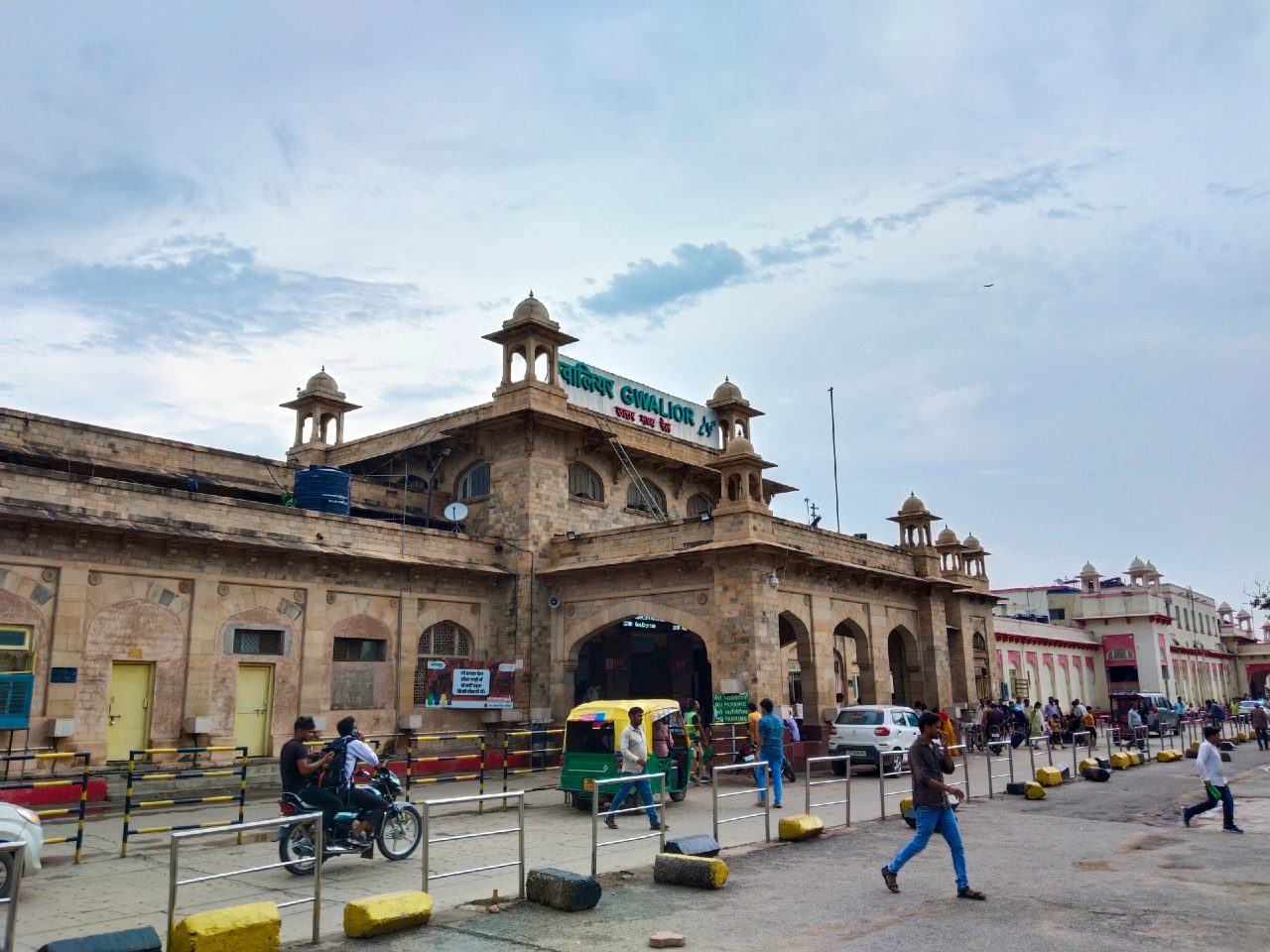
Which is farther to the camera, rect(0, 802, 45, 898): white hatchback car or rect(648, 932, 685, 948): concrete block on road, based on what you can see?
rect(0, 802, 45, 898): white hatchback car

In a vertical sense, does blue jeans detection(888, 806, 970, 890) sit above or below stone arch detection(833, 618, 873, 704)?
below

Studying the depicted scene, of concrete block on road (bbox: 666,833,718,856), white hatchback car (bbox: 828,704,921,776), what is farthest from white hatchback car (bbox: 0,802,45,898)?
white hatchback car (bbox: 828,704,921,776)

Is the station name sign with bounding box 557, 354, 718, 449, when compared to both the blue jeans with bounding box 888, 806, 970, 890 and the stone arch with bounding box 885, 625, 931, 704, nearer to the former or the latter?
the stone arch with bounding box 885, 625, 931, 704

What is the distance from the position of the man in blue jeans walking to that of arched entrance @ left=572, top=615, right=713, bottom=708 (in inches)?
721

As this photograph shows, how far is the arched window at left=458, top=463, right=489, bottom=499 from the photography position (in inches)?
1052

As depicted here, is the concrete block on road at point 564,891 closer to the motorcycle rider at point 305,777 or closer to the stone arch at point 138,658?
the motorcycle rider at point 305,777

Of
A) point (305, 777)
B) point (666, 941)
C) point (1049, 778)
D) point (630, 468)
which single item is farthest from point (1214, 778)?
point (630, 468)

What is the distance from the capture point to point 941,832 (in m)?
Answer: 9.09

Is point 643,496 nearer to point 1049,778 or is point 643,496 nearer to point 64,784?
point 1049,778

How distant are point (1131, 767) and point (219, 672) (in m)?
20.5

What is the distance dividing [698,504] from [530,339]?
8600 millimetres

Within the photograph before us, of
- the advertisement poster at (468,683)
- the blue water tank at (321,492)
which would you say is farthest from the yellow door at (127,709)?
the advertisement poster at (468,683)

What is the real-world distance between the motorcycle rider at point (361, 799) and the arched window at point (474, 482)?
15859 mm

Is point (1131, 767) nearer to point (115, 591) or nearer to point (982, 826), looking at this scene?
point (982, 826)
